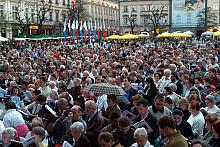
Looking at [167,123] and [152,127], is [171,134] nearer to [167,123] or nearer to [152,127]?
[167,123]

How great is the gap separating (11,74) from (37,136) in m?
9.18

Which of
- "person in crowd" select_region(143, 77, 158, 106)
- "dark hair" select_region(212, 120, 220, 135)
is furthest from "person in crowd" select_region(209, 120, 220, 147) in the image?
"person in crowd" select_region(143, 77, 158, 106)

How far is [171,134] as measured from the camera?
18.4 feet

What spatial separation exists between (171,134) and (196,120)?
64.3 inches

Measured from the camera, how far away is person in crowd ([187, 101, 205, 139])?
7.02 metres

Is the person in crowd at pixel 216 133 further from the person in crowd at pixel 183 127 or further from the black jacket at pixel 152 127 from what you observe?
the black jacket at pixel 152 127

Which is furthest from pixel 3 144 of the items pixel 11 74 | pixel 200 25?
pixel 200 25

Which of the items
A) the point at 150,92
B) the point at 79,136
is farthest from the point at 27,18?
the point at 79,136

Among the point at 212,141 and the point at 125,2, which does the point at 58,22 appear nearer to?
the point at 125,2

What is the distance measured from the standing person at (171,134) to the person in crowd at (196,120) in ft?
4.54

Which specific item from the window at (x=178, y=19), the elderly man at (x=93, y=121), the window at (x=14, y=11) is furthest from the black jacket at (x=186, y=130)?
the window at (x=178, y=19)

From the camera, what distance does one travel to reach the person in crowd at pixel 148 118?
6.89 meters

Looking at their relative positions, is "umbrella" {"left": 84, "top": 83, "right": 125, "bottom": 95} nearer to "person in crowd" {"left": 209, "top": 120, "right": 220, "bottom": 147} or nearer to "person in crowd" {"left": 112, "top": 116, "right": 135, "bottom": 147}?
"person in crowd" {"left": 112, "top": 116, "right": 135, "bottom": 147}

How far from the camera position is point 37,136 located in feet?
20.7
